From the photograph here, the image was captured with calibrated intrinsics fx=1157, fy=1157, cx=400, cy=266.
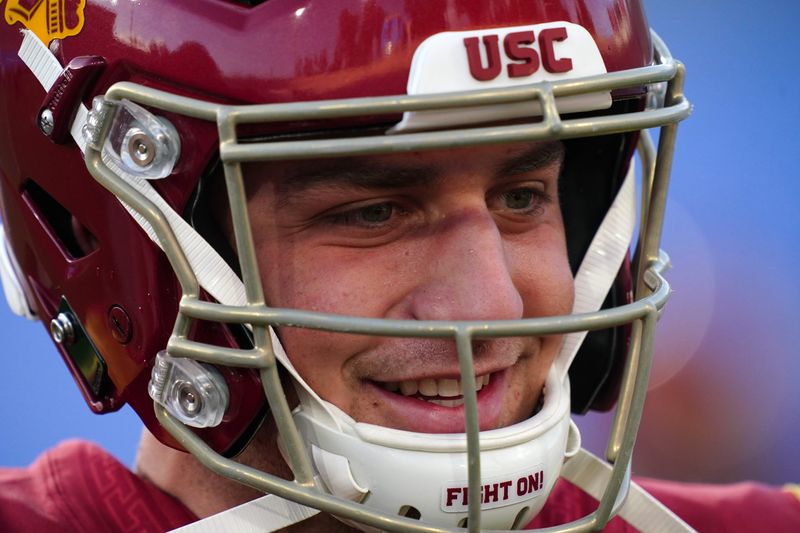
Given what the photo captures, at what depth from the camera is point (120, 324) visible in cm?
131

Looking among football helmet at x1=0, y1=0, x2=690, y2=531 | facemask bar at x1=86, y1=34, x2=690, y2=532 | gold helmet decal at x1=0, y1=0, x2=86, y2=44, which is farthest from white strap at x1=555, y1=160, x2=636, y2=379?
gold helmet decal at x1=0, y1=0, x2=86, y2=44

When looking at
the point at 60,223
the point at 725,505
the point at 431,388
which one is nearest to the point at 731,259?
the point at 725,505

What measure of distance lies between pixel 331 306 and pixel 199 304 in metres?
0.15

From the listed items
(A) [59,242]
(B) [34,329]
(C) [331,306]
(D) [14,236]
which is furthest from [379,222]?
(B) [34,329]

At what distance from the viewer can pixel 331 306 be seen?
125 centimetres

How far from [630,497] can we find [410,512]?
1.34 ft

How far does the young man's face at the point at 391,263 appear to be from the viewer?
1234 mm

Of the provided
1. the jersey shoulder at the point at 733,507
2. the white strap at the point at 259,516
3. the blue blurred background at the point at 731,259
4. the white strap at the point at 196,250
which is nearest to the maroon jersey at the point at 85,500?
the white strap at the point at 259,516

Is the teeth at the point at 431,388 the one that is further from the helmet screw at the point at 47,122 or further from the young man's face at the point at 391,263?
the helmet screw at the point at 47,122

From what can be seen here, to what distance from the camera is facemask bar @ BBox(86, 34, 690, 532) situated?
1.11m

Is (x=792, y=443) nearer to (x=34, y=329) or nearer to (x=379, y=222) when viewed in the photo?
(x=34, y=329)

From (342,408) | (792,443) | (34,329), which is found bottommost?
(792,443)

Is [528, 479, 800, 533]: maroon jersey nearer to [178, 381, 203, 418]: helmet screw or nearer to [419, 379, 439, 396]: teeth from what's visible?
[419, 379, 439, 396]: teeth

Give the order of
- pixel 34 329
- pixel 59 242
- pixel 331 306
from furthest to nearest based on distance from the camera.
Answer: pixel 34 329, pixel 59 242, pixel 331 306
